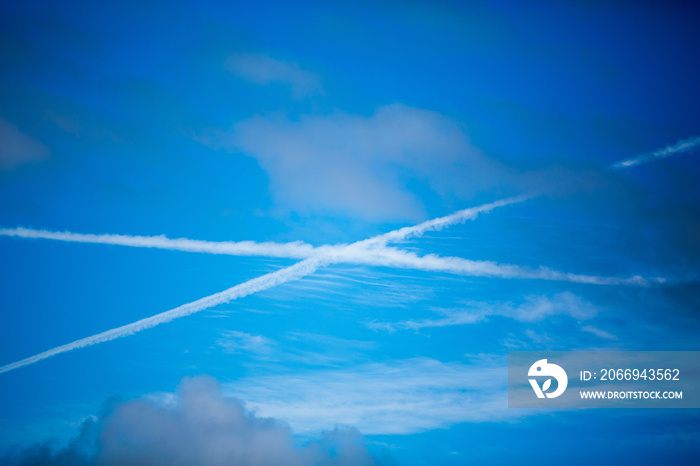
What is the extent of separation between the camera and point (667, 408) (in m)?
10.6

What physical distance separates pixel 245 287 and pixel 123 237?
280 cm

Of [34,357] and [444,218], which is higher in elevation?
[444,218]

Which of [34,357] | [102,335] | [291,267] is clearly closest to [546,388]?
[291,267]

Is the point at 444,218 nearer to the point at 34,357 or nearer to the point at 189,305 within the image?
the point at 189,305

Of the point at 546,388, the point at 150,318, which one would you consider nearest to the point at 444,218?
the point at 546,388

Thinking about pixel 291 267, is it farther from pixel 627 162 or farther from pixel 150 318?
pixel 627 162

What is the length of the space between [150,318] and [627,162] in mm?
10457

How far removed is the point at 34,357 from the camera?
10.9 m

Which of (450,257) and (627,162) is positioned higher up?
(627,162)

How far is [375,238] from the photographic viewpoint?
10.8 meters

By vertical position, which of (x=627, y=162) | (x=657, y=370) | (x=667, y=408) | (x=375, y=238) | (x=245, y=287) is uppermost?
(x=627, y=162)

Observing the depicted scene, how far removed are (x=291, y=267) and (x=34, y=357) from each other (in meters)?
5.72

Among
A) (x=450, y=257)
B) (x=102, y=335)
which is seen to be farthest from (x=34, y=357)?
(x=450, y=257)

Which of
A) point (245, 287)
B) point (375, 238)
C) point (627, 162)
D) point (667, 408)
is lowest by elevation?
point (667, 408)
